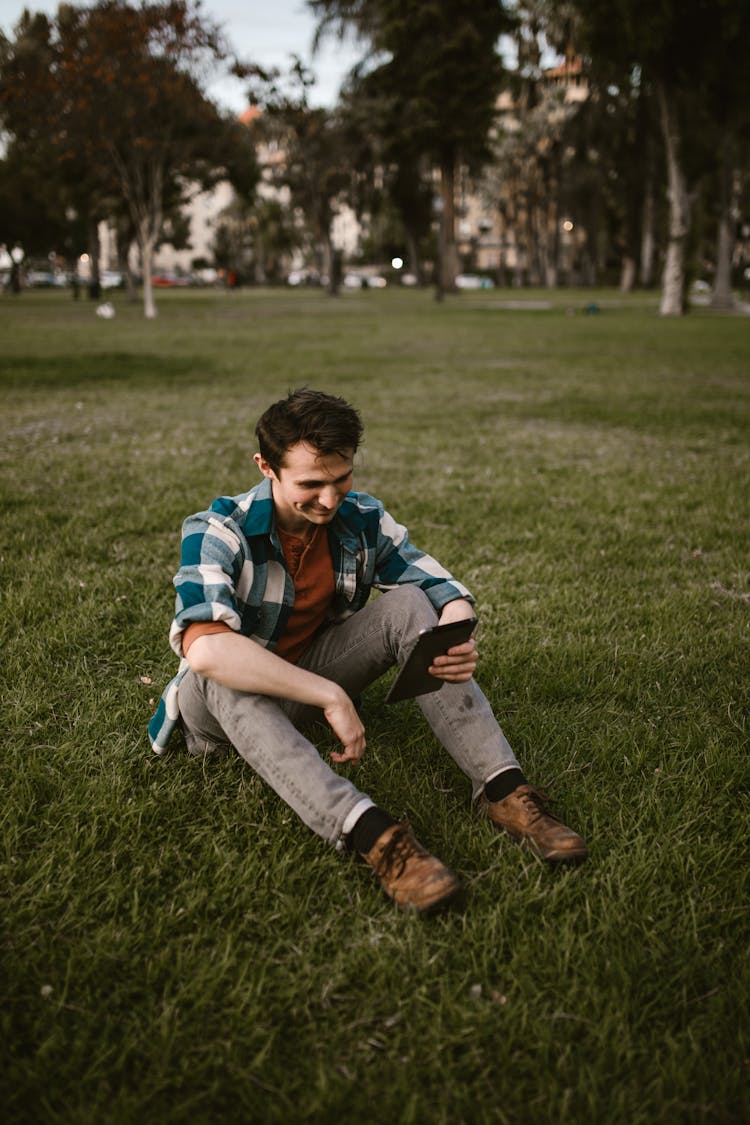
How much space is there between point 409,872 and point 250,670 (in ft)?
2.24

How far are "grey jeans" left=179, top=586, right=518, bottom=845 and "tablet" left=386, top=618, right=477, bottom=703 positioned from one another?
144 millimetres

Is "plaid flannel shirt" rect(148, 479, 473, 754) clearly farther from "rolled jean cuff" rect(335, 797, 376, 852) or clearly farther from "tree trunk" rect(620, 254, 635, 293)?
"tree trunk" rect(620, 254, 635, 293)

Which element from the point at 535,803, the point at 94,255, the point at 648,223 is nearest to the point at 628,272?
the point at 648,223

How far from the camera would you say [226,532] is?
2.41 meters

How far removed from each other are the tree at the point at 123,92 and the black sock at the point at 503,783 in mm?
26493

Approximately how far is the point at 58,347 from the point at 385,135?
27.4m

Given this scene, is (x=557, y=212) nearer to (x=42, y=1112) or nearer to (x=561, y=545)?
(x=561, y=545)

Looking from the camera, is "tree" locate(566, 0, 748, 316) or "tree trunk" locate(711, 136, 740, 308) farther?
"tree trunk" locate(711, 136, 740, 308)

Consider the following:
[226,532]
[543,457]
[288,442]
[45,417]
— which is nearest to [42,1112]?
[226,532]

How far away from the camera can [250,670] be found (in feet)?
7.22

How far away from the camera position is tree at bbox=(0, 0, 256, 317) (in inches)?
916

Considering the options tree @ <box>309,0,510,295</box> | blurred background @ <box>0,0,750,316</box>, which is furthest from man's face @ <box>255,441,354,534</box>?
tree @ <box>309,0,510,295</box>

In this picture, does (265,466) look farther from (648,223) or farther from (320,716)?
(648,223)

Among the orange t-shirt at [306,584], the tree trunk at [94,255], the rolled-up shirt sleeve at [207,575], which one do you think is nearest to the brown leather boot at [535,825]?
the orange t-shirt at [306,584]
